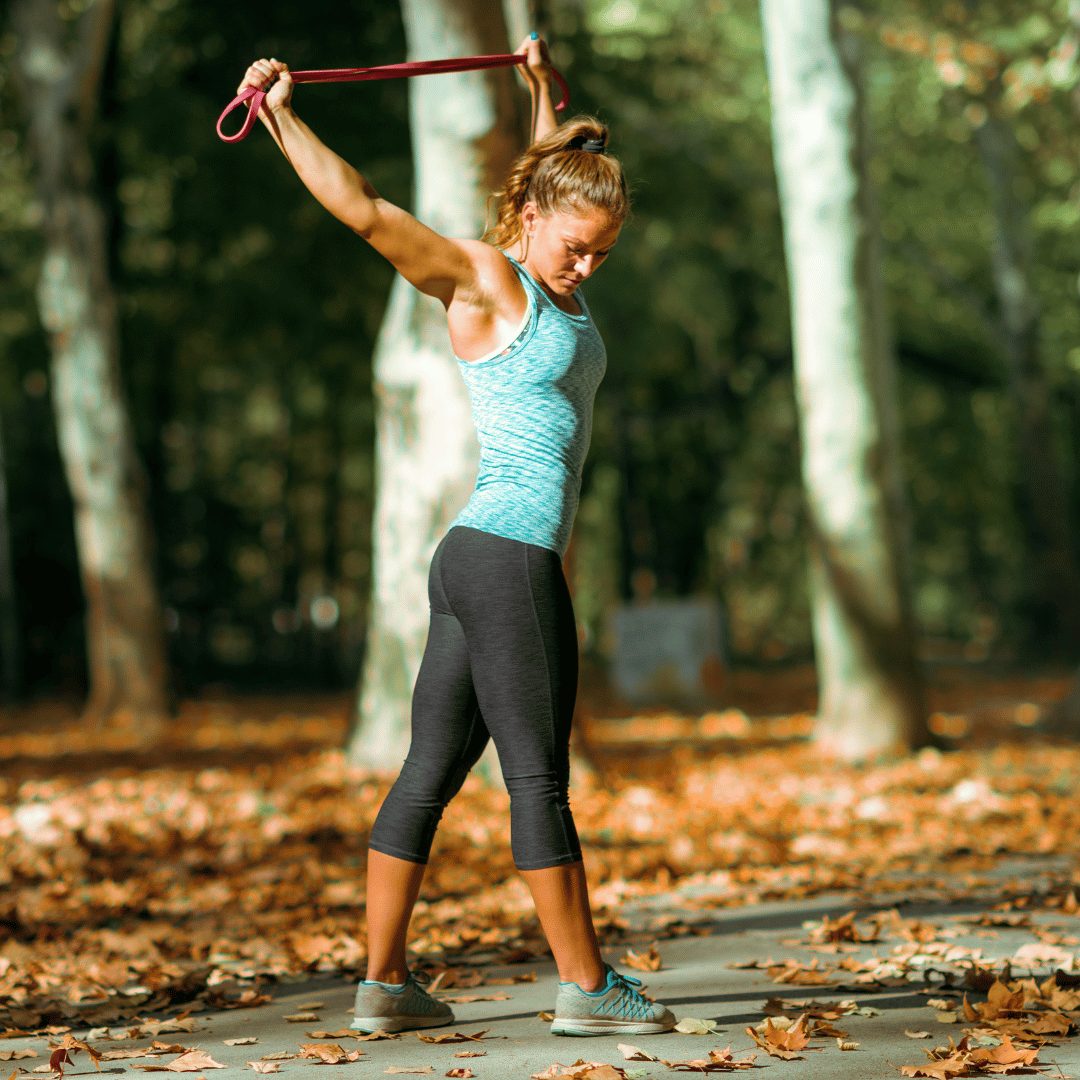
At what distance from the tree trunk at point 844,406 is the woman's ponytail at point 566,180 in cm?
589

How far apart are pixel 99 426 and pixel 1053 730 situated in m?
8.47

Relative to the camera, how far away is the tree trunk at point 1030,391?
59.2 feet

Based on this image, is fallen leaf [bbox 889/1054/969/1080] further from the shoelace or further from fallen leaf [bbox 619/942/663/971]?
fallen leaf [bbox 619/942/663/971]

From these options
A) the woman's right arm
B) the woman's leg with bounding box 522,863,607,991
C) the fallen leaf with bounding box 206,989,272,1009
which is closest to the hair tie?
Answer: the woman's right arm

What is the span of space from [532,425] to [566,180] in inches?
21.6

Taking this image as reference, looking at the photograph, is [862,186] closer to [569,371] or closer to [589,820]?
[589,820]

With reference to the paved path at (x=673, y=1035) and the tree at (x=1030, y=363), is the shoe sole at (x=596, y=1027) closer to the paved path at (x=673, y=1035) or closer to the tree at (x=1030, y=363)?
the paved path at (x=673, y=1035)

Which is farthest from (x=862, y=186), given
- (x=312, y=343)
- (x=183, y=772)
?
(x=312, y=343)

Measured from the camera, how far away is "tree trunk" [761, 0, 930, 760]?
344 inches

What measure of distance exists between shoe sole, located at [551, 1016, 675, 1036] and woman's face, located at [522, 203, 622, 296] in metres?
1.66

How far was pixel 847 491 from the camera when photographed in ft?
28.7

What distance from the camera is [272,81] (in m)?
2.92

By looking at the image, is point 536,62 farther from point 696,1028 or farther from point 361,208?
point 696,1028

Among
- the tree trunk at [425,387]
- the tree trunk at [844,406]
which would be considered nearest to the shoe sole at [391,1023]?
the tree trunk at [425,387]
